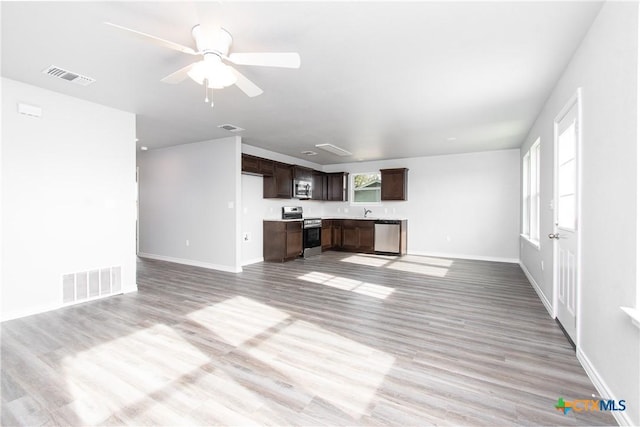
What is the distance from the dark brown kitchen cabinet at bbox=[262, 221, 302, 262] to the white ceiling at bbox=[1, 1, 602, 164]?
8.14 feet

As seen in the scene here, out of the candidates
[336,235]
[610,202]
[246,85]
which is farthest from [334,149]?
[610,202]

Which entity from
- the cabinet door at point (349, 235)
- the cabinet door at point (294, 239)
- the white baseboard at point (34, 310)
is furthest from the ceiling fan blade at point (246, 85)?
the cabinet door at point (349, 235)

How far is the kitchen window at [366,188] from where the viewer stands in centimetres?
820


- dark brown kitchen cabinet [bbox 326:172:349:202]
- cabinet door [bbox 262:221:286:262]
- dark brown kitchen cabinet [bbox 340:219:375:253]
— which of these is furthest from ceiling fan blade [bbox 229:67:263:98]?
dark brown kitchen cabinet [bbox 326:172:349:202]

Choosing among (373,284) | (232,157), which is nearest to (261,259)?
(232,157)

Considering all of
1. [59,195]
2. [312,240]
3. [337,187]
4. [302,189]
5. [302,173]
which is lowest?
[312,240]

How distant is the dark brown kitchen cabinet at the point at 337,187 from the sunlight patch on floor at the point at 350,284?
3.56m

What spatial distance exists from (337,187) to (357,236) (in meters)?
1.59

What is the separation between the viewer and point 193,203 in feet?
19.8

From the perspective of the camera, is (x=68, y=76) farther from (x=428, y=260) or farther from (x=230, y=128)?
(x=428, y=260)

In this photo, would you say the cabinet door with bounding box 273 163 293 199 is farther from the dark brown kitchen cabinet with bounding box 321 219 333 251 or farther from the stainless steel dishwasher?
the stainless steel dishwasher

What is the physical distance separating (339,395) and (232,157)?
15.1 ft

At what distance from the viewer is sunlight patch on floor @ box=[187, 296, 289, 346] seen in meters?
2.76

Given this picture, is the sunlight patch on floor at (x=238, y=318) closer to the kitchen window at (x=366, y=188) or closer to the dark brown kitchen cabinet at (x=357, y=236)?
the dark brown kitchen cabinet at (x=357, y=236)
